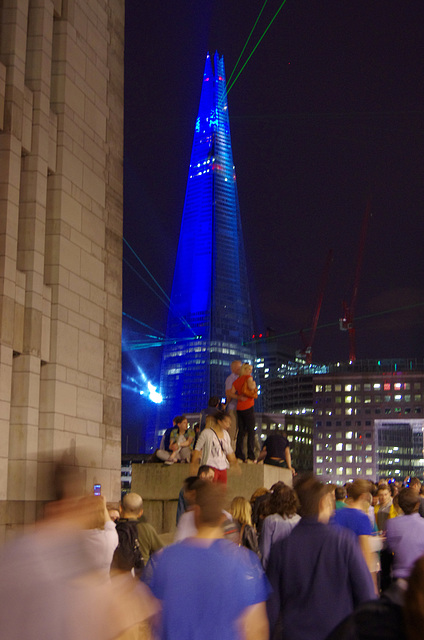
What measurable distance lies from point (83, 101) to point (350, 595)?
634 inches

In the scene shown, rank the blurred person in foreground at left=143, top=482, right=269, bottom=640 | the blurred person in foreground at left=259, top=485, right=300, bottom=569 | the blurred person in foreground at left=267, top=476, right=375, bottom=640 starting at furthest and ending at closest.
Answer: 1. the blurred person in foreground at left=259, top=485, right=300, bottom=569
2. the blurred person in foreground at left=267, top=476, right=375, bottom=640
3. the blurred person in foreground at left=143, top=482, right=269, bottom=640

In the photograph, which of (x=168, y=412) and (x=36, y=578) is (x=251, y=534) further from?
(x=168, y=412)

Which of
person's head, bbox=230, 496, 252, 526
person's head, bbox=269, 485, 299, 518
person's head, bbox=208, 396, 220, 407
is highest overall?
person's head, bbox=208, 396, 220, 407

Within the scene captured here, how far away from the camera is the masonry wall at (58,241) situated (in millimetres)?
16375

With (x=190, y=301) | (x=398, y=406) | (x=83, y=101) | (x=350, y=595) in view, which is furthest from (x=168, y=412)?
(x=350, y=595)

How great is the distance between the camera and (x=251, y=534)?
9859mm

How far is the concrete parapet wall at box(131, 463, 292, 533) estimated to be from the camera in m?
17.1

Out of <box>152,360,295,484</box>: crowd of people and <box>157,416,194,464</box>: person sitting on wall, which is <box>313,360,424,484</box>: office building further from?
<box>157,416,194,464</box>: person sitting on wall

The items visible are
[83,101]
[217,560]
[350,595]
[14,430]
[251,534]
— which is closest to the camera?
[217,560]

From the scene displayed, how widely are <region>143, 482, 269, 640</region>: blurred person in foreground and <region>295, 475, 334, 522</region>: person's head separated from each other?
3.68 ft

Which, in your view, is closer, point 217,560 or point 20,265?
point 217,560

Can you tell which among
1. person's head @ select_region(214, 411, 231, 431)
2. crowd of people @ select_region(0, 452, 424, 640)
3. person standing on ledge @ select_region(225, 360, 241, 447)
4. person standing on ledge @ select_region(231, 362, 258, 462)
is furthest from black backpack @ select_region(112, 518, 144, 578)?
person standing on ledge @ select_region(225, 360, 241, 447)

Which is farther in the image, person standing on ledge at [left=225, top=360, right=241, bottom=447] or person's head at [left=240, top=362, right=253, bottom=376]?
person standing on ledge at [left=225, top=360, right=241, bottom=447]

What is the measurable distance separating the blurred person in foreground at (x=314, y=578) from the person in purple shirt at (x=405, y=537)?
288 centimetres
